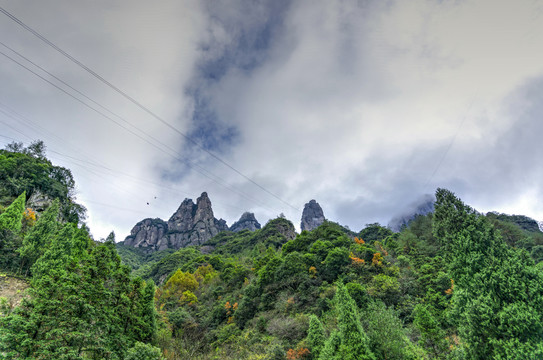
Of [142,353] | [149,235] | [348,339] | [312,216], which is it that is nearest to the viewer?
[142,353]

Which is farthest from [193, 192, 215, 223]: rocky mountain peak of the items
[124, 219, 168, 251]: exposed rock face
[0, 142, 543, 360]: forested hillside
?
[0, 142, 543, 360]: forested hillside

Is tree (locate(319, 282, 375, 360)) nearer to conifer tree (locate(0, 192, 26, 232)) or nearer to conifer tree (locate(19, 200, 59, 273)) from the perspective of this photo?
conifer tree (locate(19, 200, 59, 273))

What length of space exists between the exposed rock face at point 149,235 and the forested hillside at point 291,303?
3832 inches

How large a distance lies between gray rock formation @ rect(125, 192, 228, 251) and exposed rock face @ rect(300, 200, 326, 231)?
170ft

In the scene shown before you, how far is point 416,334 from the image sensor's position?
1859cm

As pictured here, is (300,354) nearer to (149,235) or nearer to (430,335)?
(430,335)

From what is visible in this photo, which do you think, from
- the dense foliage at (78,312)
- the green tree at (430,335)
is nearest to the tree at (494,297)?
the green tree at (430,335)

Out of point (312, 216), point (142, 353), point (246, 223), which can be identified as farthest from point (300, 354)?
point (246, 223)

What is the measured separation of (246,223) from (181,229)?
39.3 m

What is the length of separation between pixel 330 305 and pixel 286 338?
5.31m

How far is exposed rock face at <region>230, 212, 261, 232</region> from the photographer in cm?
14400

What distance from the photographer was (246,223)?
145375mm

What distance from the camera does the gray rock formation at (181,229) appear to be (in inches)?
4717

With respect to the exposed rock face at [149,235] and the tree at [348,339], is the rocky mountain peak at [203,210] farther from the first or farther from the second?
the tree at [348,339]
